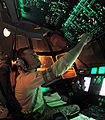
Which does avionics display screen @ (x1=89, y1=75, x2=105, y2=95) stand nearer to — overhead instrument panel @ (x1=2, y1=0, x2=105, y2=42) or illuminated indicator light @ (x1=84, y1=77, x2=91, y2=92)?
illuminated indicator light @ (x1=84, y1=77, x2=91, y2=92)

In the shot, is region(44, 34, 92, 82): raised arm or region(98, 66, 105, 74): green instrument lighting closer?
region(44, 34, 92, 82): raised arm

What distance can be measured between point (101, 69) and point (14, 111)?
4.50 feet

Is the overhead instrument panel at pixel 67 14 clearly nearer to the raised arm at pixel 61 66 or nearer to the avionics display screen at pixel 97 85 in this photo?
the avionics display screen at pixel 97 85

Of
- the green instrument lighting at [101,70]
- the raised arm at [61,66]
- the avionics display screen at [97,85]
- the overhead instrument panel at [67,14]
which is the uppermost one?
the overhead instrument panel at [67,14]

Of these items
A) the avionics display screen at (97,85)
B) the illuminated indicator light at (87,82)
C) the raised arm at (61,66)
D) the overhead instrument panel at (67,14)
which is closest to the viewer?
the raised arm at (61,66)

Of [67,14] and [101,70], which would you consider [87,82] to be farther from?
[67,14]

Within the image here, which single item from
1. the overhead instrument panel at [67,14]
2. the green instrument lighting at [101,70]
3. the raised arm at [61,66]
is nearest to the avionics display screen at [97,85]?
the green instrument lighting at [101,70]

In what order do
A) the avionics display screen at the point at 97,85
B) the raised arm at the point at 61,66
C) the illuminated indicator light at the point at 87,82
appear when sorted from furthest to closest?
1. the illuminated indicator light at the point at 87,82
2. the avionics display screen at the point at 97,85
3. the raised arm at the point at 61,66

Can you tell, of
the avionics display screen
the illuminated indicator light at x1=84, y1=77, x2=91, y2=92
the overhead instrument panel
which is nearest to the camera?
the avionics display screen

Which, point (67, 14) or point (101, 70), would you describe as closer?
point (101, 70)

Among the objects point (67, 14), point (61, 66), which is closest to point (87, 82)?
point (61, 66)

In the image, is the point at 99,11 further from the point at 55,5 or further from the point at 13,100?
the point at 13,100

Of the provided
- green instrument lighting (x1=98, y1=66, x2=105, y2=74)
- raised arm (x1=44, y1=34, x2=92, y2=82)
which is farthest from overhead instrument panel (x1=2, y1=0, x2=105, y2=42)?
raised arm (x1=44, y1=34, x2=92, y2=82)

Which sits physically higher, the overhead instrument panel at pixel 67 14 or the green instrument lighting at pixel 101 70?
the overhead instrument panel at pixel 67 14
